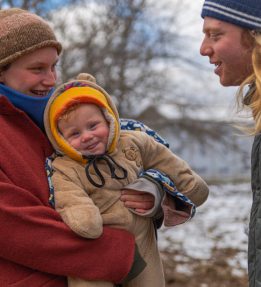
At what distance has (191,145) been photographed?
10.6 meters

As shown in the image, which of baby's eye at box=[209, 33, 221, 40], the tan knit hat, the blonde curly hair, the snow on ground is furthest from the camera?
the snow on ground

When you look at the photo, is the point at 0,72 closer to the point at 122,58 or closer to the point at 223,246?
the point at 223,246

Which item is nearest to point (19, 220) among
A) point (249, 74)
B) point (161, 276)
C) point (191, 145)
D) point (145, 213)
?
point (145, 213)

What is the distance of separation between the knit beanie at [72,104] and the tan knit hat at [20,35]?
7.6 inches

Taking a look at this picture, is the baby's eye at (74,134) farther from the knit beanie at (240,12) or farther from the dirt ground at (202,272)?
the dirt ground at (202,272)

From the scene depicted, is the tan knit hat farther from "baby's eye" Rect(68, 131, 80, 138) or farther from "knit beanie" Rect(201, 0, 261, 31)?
"knit beanie" Rect(201, 0, 261, 31)

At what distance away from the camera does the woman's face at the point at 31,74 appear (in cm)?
221

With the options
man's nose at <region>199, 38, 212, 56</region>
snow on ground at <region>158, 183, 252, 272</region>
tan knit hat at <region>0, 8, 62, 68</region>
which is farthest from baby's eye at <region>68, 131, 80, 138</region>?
snow on ground at <region>158, 183, 252, 272</region>

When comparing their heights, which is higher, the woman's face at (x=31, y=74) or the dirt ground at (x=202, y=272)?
the woman's face at (x=31, y=74)

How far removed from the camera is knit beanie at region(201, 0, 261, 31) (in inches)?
80.0

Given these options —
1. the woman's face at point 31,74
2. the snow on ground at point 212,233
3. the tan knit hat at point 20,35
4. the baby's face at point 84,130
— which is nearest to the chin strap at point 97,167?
the baby's face at point 84,130

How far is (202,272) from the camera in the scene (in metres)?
6.45

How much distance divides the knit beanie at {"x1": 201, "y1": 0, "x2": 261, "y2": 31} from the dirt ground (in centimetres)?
430

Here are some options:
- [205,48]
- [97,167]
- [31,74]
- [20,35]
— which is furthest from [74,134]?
[205,48]
